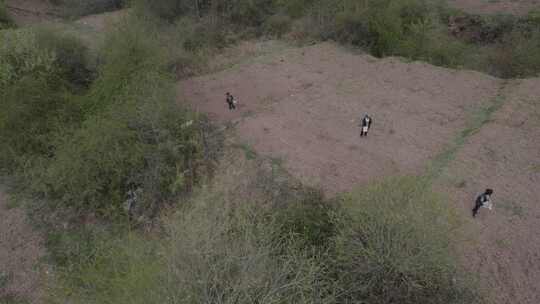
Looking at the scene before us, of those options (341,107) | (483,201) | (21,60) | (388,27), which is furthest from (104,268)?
(388,27)

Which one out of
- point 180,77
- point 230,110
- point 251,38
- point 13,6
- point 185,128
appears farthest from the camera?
point 13,6

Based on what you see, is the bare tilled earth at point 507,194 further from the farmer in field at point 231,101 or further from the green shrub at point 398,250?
the farmer in field at point 231,101

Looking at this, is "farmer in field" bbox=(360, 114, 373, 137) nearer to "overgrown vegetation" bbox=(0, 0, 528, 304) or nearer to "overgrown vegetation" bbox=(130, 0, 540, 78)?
"overgrown vegetation" bbox=(0, 0, 528, 304)

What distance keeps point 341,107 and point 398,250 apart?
624cm

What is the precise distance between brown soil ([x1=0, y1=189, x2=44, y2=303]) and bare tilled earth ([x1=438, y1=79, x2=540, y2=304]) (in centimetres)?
850

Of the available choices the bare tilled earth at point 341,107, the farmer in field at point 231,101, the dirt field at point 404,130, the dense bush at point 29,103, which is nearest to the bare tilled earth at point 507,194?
the dirt field at point 404,130

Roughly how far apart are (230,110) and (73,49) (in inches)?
234

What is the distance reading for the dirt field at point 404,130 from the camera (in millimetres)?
6017

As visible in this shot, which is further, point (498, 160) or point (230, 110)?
point (230, 110)

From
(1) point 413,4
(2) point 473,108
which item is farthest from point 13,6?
(2) point 473,108

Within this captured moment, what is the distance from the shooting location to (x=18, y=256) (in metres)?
7.29

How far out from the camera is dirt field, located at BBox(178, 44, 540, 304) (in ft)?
19.7

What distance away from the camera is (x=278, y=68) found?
42.7ft

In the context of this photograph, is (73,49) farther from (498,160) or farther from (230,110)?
(498,160)
